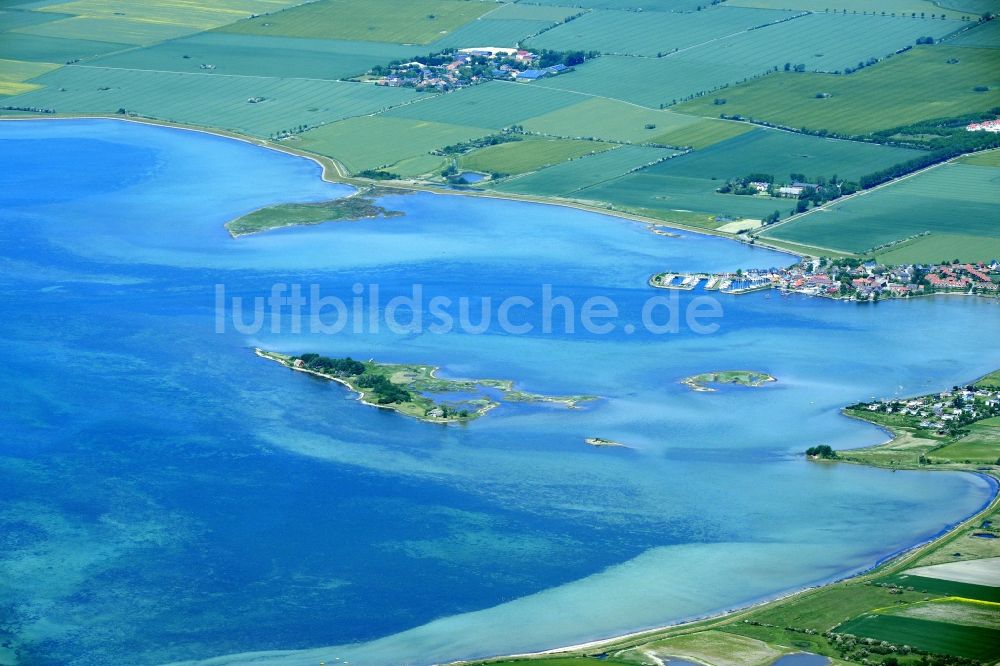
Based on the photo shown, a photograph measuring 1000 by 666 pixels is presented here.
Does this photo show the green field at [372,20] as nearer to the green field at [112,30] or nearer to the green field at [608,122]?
the green field at [112,30]

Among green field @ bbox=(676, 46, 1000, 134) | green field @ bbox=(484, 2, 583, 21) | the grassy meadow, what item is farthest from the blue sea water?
green field @ bbox=(484, 2, 583, 21)

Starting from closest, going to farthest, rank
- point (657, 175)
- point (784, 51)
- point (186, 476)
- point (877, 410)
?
point (186, 476) < point (877, 410) < point (657, 175) < point (784, 51)

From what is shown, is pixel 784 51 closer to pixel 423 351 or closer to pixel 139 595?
pixel 423 351

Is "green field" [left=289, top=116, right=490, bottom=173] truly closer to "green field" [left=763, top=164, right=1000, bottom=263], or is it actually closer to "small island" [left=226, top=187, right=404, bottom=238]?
"small island" [left=226, top=187, right=404, bottom=238]

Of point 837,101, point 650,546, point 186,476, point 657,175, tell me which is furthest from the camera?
point 837,101

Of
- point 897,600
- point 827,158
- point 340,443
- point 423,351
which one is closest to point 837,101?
point 827,158

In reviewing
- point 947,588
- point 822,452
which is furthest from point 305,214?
point 947,588

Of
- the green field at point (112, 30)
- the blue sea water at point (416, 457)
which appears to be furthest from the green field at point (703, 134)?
the green field at point (112, 30)
